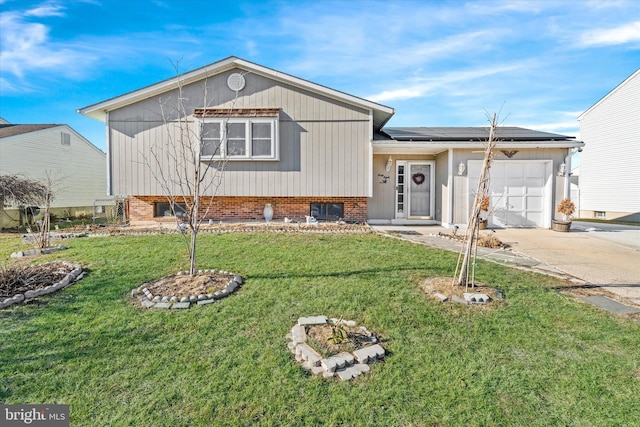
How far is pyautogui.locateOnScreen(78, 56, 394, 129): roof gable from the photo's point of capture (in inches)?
362

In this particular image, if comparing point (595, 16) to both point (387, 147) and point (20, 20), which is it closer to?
point (387, 147)

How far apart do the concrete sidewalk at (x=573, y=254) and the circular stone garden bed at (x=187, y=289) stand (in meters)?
4.20

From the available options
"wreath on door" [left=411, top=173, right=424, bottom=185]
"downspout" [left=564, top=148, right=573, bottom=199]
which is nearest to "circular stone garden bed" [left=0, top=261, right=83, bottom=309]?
"wreath on door" [left=411, top=173, right=424, bottom=185]

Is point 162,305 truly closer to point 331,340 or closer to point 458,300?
point 331,340

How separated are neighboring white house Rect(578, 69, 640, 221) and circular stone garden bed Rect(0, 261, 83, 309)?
2358cm

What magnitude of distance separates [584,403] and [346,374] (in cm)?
174

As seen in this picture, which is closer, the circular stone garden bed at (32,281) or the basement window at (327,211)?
the circular stone garden bed at (32,281)

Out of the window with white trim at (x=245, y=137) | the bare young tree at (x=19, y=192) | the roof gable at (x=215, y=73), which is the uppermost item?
the roof gable at (x=215, y=73)

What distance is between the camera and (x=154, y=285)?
13.8 feet

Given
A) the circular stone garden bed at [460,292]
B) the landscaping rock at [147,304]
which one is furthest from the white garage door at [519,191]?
the landscaping rock at [147,304]

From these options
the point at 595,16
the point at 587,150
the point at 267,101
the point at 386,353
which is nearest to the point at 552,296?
the point at 386,353

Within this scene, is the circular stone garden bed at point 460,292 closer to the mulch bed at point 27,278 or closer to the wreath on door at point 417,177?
the mulch bed at point 27,278

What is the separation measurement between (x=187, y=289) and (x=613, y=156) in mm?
23290
